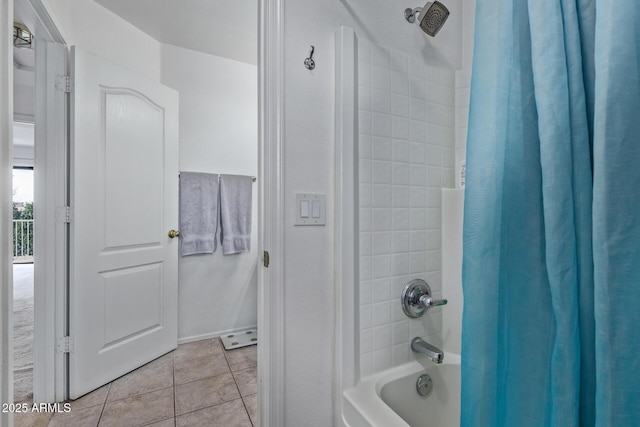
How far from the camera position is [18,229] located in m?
6.03

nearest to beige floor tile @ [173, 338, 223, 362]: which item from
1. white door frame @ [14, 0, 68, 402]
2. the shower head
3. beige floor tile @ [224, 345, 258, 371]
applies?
beige floor tile @ [224, 345, 258, 371]

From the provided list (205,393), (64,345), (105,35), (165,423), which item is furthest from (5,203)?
(105,35)

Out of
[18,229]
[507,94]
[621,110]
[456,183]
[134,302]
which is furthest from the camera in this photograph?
[18,229]

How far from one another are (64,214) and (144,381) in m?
1.14

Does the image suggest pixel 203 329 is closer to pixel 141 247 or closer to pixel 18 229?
pixel 141 247

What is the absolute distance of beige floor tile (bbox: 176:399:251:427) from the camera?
1.52m

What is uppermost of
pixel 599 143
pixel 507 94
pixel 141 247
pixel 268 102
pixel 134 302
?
pixel 268 102

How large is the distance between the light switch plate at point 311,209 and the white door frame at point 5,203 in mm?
899

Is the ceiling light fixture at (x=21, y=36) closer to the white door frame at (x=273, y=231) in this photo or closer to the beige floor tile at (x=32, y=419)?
the white door frame at (x=273, y=231)

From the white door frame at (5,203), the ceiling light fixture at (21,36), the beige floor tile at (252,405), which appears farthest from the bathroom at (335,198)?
the ceiling light fixture at (21,36)

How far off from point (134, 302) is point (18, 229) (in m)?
6.42

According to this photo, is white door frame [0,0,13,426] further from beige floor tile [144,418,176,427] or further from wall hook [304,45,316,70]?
wall hook [304,45,316,70]

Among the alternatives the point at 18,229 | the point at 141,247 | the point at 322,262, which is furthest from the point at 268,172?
the point at 18,229

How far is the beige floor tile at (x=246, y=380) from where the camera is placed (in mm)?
1789
